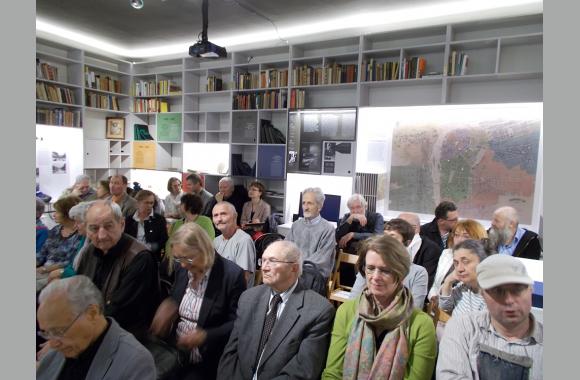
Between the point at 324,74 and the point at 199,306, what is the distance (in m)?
4.04

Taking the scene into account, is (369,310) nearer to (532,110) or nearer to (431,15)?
(532,110)

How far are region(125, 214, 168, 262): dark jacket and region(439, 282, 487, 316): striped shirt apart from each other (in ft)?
7.98

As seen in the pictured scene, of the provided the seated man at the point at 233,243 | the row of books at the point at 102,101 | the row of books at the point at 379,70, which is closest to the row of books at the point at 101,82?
the row of books at the point at 102,101

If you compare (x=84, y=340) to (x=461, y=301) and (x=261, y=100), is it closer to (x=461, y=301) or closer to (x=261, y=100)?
(x=461, y=301)

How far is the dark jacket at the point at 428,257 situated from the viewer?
2887 millimetres

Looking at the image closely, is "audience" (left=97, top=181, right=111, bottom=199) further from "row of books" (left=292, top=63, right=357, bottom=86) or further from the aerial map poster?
the aerial map poster

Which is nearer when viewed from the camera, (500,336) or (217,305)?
(500,336)

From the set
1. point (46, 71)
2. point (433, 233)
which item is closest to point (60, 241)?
point (433, 233)

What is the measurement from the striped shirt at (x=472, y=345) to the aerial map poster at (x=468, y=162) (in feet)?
11.5

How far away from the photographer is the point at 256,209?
17.1 feet

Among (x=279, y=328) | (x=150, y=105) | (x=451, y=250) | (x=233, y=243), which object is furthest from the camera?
(x=150, y=105)

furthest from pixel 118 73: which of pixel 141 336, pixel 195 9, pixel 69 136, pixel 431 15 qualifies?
pixel 141 336

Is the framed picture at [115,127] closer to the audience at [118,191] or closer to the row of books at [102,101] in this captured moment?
the row of books at [102,101]

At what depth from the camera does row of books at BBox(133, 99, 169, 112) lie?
6.91 meters
